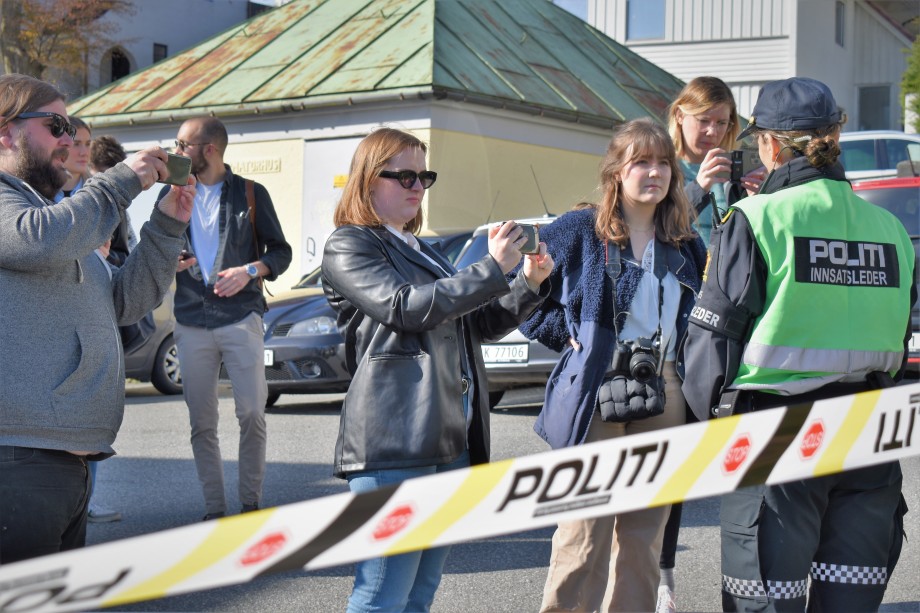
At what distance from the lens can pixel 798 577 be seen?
3.39 metres

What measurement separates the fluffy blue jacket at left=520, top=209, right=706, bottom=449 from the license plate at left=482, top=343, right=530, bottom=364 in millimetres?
5597

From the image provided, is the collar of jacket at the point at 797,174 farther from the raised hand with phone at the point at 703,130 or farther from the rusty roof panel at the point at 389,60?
the rusty roof panel at the point at 389,60

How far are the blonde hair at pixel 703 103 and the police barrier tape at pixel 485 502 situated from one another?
76.6 inches

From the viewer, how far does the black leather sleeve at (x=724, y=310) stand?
3424 millimetres

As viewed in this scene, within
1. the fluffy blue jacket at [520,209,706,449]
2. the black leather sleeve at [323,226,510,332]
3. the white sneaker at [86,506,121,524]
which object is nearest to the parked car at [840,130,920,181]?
the white sneaker at [86,506,121,524]

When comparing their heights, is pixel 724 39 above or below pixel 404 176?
above

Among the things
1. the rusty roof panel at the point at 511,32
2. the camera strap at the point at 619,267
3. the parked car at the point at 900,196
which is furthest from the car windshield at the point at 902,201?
the rusty roof panel at the point at 511,32

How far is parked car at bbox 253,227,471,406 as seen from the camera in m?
10.7

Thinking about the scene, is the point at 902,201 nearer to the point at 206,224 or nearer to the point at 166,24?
the point at 206,224

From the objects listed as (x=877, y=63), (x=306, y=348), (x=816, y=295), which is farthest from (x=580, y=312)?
(x=877, y=63)

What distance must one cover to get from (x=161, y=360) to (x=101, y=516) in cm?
664

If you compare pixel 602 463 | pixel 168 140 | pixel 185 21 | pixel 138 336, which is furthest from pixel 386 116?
pixel 185 21

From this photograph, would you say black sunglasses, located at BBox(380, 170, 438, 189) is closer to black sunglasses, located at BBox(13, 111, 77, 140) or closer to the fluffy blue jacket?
the fluffy blue jacket

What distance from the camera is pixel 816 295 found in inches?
134
